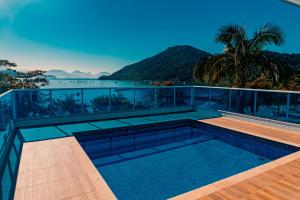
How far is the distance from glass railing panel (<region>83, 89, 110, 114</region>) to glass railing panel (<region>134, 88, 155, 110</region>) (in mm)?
1079

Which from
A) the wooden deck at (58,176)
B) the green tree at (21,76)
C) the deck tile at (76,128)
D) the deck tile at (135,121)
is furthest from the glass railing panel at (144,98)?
the green tree at (21,76)

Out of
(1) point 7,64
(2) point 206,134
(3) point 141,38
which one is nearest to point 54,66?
(1) point 7,64

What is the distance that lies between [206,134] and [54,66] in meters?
19.2

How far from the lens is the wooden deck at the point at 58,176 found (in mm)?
2619

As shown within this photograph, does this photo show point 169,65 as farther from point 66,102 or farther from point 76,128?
point 76,128

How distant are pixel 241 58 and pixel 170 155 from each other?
19.0 ft

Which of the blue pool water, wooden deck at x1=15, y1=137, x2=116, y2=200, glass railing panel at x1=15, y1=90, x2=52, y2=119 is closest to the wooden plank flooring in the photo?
the blue pool water

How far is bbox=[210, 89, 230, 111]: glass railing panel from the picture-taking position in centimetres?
780

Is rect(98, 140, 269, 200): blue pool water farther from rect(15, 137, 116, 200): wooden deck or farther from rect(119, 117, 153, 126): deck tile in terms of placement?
rect(119, 117, 153, 126): deck tile

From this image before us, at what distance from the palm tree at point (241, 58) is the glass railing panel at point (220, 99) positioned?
1175 mm

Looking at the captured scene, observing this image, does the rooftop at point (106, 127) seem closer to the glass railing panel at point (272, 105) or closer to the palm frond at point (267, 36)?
the glass railing panel at point (272, 105)

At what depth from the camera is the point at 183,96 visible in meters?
8.80

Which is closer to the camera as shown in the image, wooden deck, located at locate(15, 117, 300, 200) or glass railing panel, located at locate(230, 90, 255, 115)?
wooden deck, located at locate(15, 117, 300, 200)

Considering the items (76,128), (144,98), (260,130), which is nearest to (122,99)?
(144,98)
